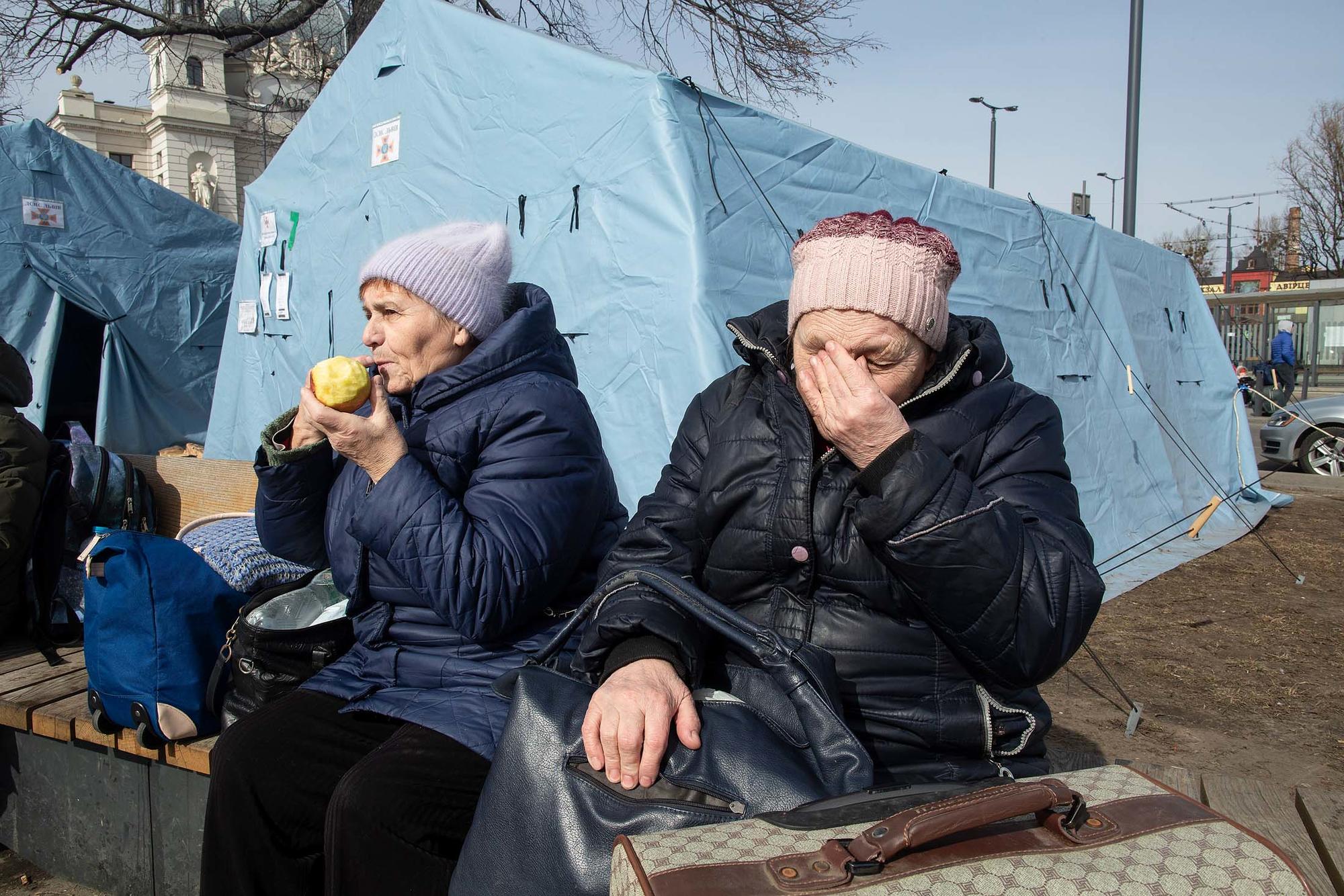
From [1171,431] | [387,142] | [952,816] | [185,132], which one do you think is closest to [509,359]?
[952,816]

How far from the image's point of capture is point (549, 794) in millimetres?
1344

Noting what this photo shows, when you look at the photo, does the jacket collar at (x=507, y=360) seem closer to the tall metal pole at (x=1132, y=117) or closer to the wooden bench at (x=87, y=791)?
the wooden bench at (x=87, y=791)

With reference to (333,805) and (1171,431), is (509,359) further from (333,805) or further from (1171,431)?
(1171,431)

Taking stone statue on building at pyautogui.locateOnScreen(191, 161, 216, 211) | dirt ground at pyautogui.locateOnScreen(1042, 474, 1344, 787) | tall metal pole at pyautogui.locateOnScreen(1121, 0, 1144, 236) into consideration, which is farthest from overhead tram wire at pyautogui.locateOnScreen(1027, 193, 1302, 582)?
stone statue on building at pyautogui.locateOnScreen(191, 161, 216, 211)

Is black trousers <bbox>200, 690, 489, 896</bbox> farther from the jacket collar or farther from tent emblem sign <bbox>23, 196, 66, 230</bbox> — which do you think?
tent emblem sign <bbox>23, 196, 66, 230</bbox>

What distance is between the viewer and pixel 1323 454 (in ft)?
36.4

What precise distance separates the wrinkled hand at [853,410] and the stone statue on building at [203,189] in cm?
3711

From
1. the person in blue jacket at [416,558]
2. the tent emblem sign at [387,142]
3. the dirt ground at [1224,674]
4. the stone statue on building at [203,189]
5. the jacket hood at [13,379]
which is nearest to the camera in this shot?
the person in blue jacket at [416,558]

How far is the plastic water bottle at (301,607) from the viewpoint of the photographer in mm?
2242

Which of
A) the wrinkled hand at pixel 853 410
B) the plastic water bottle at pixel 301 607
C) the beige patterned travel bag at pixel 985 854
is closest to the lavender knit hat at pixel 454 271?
the plastic water bottle at pixel 301 607

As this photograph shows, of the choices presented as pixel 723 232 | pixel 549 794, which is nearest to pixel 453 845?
pixel 549 794

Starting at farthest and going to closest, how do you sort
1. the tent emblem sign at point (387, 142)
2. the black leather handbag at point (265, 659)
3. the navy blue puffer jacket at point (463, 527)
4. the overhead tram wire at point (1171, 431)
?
the overhead tram wire at point (1171, 431) < the tent emblem sign at point (387, 142) < the black leather handbag at point (265, 659) < the navy blue puffer jacket at point (463, 527)

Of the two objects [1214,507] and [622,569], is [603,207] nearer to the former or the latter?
[622,569]

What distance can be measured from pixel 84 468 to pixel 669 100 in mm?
2594
